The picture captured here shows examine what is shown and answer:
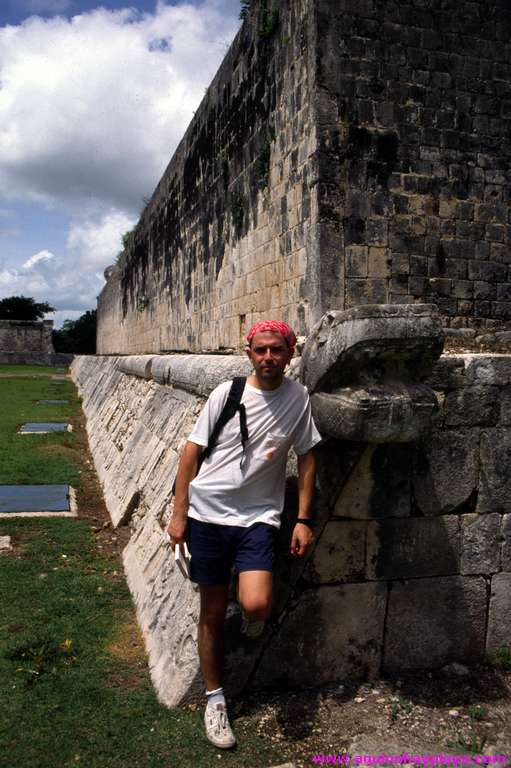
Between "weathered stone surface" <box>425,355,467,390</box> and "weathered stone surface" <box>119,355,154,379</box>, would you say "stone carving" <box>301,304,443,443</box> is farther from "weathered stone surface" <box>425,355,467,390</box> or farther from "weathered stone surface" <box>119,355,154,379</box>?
"weathered stone surface" <box>119,355,154,379</box>

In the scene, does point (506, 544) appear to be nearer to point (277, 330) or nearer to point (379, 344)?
point (379, 344)

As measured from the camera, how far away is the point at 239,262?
11.2 m

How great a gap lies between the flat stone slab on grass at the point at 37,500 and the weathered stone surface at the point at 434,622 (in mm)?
3485

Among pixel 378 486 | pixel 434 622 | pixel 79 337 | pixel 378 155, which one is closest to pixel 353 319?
pixel 378 486

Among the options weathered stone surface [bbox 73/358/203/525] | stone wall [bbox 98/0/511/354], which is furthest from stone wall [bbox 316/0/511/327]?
weathered stone surface [bbox 73/358/203/525]

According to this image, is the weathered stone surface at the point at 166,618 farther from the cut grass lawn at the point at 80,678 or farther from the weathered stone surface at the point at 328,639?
the weathered stone surface at the point at 328,639

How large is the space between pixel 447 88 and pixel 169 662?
8.08 meters

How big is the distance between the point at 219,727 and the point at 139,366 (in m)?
5.90

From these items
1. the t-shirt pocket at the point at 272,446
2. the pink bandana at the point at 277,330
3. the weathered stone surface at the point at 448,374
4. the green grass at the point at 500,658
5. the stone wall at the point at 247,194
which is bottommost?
the green grass at the point at 500,658

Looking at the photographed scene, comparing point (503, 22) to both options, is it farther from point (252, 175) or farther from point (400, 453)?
point (400, 453)

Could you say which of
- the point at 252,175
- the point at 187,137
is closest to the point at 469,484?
the point at 252,175

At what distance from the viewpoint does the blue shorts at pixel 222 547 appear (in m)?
2.79

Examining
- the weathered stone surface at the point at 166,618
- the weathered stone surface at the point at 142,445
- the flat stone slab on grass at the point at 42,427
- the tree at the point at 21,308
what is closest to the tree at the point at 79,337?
the tree at the point at 21,308

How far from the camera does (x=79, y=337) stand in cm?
6906
